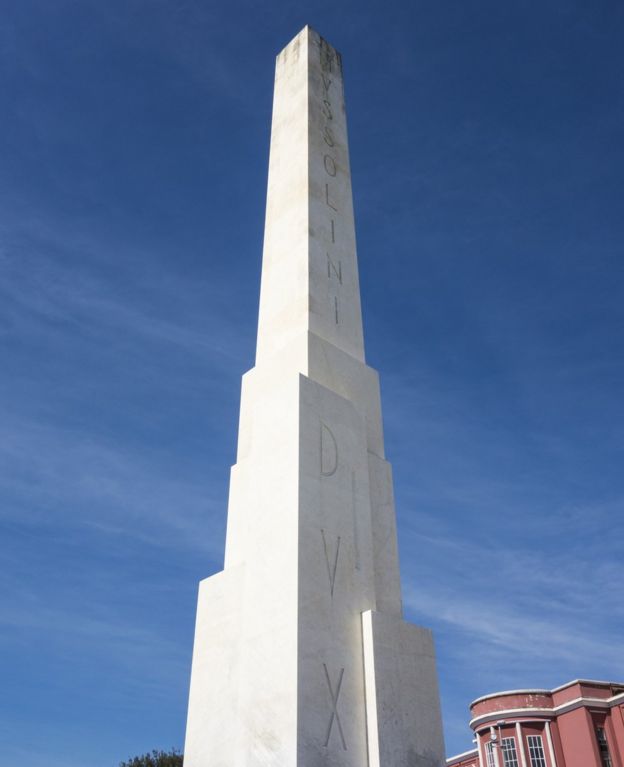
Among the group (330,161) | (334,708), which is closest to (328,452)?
(334,708)

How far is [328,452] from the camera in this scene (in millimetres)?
11172

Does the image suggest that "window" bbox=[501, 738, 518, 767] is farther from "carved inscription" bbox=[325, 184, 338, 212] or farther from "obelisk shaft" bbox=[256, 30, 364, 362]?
"carved inscription" bbox=[325, 184, 338, 212]

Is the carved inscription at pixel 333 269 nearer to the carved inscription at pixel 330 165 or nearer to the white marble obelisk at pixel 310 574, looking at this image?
the white marble obelisk at pixel 310 574

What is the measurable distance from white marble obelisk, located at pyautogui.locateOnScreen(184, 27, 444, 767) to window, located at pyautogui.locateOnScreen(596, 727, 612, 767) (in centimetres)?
2711

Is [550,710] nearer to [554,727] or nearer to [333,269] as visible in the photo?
[554,727]

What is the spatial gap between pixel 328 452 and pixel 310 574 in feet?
6.82

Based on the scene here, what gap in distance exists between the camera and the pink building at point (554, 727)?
107 ft

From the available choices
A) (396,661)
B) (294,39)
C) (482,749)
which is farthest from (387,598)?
(482,749)

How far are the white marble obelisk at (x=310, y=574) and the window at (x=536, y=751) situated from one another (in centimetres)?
2810

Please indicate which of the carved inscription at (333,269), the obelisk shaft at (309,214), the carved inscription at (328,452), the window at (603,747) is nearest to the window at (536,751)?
the window at (603,747)

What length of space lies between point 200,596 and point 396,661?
317 cm

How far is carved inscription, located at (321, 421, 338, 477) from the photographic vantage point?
10961 millimetres

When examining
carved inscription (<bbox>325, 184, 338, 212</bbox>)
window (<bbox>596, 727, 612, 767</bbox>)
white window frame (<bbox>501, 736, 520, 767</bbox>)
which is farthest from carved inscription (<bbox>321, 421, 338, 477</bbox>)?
white window frame (<bbox>501, 736, 520, 767</bbox>)

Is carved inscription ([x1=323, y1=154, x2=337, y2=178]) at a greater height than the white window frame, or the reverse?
carved inscription ([x1=323, y1=154, x2=337, y2=178])
